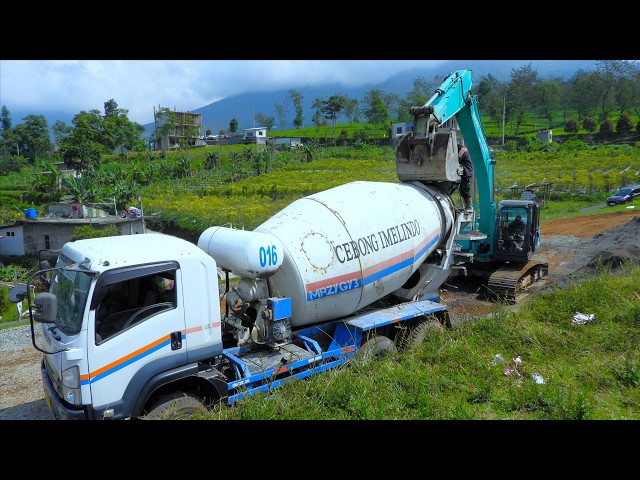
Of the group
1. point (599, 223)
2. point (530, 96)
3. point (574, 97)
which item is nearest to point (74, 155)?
point (599, 223)

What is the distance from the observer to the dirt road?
7441mm

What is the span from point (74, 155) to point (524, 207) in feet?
167

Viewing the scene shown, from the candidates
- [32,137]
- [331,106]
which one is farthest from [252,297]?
[32,137]

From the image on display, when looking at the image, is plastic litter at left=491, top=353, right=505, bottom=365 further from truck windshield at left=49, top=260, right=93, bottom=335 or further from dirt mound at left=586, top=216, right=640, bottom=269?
dirt mound at left=586, top=216, right=640, bottom=269

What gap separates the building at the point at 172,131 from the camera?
73.9m

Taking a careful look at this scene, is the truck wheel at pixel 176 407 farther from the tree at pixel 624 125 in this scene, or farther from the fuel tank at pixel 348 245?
the tree at pixel 624 125

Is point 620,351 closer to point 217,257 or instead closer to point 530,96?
point 217,257

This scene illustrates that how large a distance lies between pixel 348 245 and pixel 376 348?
5.28 ft

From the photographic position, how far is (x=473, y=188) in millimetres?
11906

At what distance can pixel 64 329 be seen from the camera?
5.04 meters

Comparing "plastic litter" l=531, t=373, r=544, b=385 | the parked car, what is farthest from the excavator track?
the parked car

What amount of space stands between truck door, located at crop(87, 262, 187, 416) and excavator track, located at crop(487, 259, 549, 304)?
8.01m

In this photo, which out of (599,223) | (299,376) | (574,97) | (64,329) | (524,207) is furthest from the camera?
(574,97)

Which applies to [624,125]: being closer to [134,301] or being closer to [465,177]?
[465,177]
